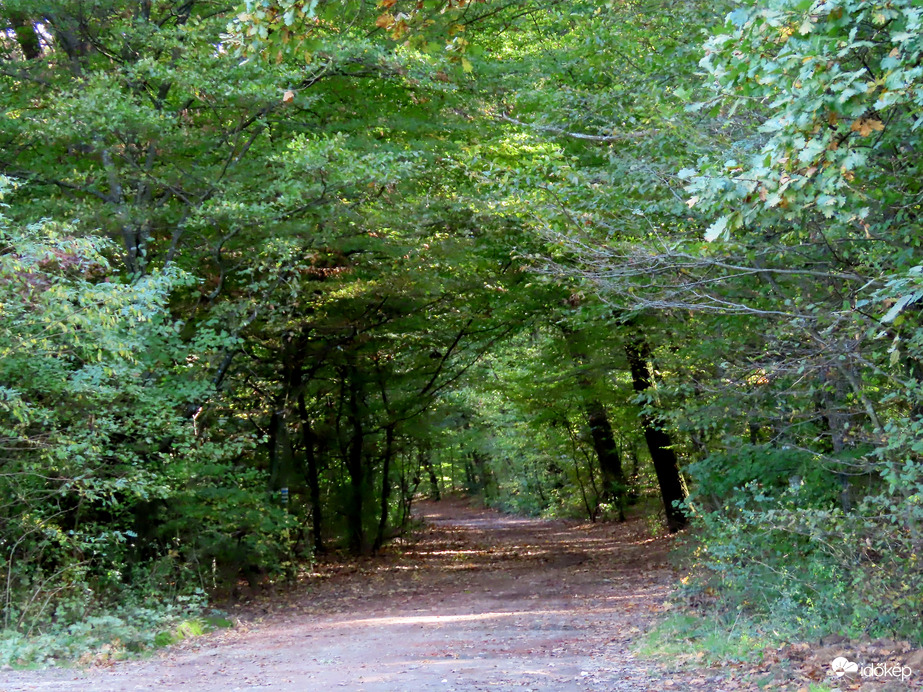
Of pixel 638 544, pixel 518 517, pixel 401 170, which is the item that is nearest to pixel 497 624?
pixel 401 170

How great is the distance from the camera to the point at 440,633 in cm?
1027

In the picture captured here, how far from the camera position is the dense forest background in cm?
556

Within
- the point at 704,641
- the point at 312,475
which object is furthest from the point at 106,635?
the point at 312,475

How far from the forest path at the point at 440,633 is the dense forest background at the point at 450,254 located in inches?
46.3

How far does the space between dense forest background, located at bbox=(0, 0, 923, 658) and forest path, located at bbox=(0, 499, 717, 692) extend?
118cm

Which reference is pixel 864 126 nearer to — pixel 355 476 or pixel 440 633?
pixel 440 633

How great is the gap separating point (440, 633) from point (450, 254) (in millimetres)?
6165

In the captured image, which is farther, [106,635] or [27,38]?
[27,38]

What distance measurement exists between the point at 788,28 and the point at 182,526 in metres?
11.1

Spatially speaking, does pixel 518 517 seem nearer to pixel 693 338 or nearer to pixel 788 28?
A: pixel 693 338

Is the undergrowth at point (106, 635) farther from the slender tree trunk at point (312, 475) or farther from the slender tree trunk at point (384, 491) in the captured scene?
the slender tree trunk at point (384, 491)

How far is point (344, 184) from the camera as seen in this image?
1134 centimetres

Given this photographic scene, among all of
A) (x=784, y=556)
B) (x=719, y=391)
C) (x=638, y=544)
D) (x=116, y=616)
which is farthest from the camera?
(x=638, y=544)

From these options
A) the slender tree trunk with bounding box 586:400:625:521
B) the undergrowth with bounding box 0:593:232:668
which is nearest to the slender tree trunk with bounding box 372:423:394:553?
the slender tree trunk with bounding box 586:400:625:521
